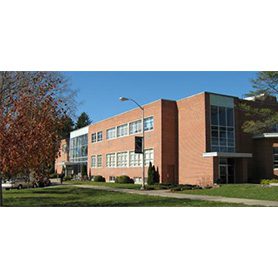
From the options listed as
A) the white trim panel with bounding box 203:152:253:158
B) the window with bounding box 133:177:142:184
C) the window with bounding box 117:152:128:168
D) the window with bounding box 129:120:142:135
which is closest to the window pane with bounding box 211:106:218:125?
the white trim panel with bounding box 203:152:253:158

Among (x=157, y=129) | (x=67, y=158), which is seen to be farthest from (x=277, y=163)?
(x=67, y=158)

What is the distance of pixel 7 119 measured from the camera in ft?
43.3

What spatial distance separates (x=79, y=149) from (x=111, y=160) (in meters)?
14.7

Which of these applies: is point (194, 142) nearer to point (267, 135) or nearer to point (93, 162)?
point (267, 135)

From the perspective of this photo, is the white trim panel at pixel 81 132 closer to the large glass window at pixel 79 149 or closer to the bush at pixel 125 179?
the large glass window at pixel 79 149

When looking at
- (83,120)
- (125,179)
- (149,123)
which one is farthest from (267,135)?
(83,120)

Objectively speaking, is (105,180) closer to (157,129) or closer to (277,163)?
(157,129)

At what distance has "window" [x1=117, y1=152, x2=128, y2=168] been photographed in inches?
1515

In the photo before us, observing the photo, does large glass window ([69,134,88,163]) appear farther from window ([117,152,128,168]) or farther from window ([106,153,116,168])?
window ([117,152,128,168])

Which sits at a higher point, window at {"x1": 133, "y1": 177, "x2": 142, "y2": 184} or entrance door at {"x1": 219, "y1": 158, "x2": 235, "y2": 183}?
entrance door at {"x1": 219, "y1": 158, "x2": 235, "y2": 183}

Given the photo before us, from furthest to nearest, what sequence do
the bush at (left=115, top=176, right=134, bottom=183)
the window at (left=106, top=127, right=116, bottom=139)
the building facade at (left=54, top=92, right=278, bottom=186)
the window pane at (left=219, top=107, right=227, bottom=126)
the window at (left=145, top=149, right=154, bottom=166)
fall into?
the window at (left=106, top=127, right=116, bottom=139) → the bush at (left=115, top=176, right=134, bottom=183) → the window at (left=145, top=149, right=154, bottom=166) → the window pane at (left=219, top=107, right=227, bottom=126) → the building facade at (left=54, top=92, right=278, bottom=186)

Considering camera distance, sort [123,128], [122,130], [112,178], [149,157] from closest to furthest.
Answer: [149,157]
[123,128]
[122,130]
[112,178]

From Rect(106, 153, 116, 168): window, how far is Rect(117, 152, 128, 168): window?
1.24 metres

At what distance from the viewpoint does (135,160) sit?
36.0 m
